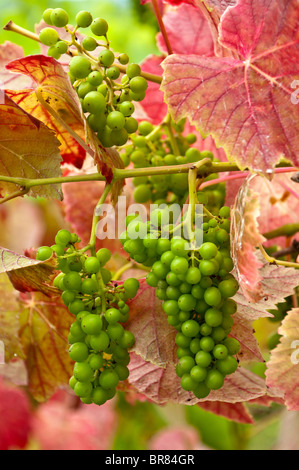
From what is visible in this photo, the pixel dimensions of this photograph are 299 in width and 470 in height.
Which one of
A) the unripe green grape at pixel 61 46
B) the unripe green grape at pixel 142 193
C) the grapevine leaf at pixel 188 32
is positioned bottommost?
the unripe green grape at pixel 142 193

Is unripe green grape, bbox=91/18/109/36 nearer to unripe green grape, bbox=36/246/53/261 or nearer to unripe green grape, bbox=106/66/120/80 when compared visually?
unripe green grape, bbox=106/66/120/80

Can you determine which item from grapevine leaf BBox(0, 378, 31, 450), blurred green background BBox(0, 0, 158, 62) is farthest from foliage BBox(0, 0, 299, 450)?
blurred green background BBox(0, 0, 158, 62)

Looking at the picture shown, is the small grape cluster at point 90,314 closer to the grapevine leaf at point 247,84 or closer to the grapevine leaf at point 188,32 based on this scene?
the grapevine leaf at point 247,84

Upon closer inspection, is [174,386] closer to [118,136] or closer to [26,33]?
[118,136]

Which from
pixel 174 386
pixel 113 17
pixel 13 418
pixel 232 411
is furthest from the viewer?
pixel 113 17

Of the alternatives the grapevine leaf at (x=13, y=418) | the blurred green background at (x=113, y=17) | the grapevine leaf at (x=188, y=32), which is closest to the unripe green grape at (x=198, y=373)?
the grapevine leaf at (x=188, y=32)

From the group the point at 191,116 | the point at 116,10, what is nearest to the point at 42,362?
the point at 191,116

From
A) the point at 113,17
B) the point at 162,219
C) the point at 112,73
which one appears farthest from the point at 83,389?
the point at 113,17
